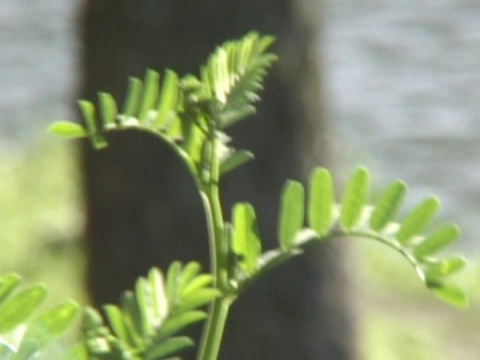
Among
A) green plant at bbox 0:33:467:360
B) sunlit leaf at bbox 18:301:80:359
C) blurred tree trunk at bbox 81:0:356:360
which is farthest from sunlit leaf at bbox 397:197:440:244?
blurred tree trunk at bbox 81:0:356:360

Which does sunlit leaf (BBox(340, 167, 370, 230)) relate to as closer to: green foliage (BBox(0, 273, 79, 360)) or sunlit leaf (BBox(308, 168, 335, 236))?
sunlit leaf (BBox(308, 168, 335, 236))

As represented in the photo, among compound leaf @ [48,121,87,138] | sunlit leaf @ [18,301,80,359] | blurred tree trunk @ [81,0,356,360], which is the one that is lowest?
blurred tree trunk @ [81,0,356,360]

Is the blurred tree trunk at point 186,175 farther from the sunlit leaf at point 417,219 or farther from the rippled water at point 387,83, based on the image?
the rippled water at point 387,83

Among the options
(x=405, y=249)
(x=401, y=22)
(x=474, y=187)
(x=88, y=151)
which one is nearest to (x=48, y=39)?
(x=401, y=22)

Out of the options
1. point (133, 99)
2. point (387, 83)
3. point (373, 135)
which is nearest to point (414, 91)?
point (387, 83)

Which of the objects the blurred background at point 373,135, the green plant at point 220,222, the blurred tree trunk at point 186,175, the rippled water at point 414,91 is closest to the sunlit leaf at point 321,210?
the green plant at point 220,222

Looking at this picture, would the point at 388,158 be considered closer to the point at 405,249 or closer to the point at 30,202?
the point at 30,202

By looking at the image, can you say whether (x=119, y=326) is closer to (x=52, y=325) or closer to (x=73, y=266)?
(x=52, y=325)
